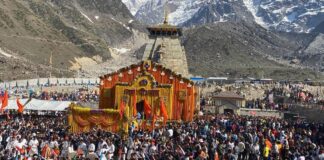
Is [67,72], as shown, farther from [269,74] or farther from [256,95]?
[256,95]

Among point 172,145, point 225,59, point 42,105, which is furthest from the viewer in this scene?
point 225,59

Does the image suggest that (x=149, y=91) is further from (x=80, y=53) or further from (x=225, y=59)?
(x=80, y=53)

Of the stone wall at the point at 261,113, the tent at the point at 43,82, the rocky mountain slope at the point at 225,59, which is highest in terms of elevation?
the rocky mountain slope at the point at 225,59

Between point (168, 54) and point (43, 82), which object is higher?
point (168, 54)

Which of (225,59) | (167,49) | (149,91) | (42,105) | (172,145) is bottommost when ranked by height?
(172,145)

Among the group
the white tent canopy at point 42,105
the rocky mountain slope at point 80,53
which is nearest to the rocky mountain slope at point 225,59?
the rocky mountain slope at point 80,53

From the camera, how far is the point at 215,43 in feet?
552

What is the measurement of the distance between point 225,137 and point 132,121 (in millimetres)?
9206

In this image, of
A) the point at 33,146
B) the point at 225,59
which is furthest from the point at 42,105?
the point at 225,59

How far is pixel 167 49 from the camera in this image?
188 feet

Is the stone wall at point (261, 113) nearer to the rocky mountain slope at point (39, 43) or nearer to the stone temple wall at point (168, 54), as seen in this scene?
the stone temple wall at point (168, 54)

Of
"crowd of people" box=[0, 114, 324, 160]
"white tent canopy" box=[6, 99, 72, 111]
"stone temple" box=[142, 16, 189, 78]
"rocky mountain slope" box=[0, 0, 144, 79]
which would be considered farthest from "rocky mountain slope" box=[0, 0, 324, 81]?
"crowd of people" box=[0, 114, 324, 160]

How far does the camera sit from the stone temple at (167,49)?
56344mm

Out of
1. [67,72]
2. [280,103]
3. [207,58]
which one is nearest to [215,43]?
[207,58]
